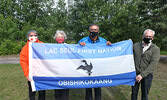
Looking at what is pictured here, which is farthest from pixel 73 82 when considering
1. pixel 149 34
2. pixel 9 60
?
pixel 9 60

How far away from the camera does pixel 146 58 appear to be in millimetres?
3123

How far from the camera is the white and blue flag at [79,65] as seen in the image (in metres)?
3.23

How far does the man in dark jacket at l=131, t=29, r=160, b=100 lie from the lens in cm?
308

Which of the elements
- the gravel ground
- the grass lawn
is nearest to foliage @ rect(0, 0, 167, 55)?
the gravel ground

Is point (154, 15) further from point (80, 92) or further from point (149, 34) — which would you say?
point (80, 92)

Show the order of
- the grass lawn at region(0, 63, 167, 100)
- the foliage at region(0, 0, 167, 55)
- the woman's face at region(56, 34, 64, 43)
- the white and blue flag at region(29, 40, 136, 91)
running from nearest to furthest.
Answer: the white and blue flag at region(29, 40, 136, 91) < the woman's face at region(56, 34, 64, 43) < the grass lawn at region(0, 63, 167, 100) < the foliage at region(0, 0, 167, 55)

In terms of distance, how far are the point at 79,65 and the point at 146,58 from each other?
1.63m

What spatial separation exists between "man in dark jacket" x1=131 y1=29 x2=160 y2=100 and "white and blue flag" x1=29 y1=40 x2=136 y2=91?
170 millimetres

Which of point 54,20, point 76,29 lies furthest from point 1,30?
point 76,29

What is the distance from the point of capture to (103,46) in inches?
134

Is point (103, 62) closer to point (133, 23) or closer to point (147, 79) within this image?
point (147, 79)

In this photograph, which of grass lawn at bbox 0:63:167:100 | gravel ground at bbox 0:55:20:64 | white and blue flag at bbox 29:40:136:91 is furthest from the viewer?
gravel ground at bbox 0:55:20:64

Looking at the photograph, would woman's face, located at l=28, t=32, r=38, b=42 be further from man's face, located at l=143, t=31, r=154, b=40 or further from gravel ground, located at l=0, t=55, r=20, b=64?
gravel ground, located at l=0, t=55, r=20, b=64

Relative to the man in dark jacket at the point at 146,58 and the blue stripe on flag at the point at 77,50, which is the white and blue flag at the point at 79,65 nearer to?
the blue stripe on flag at the point at 77,50
